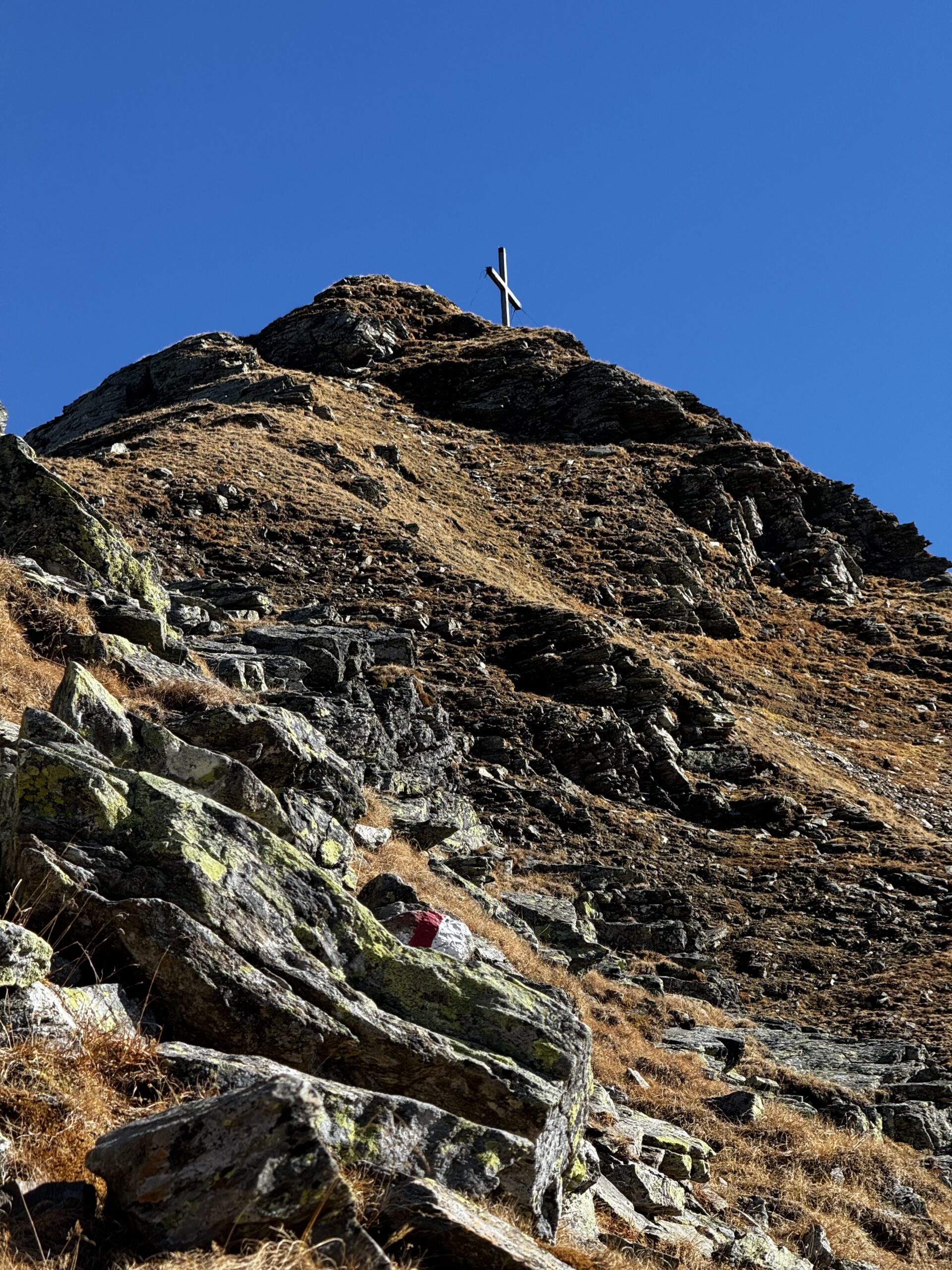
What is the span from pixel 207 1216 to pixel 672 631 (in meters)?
33.9

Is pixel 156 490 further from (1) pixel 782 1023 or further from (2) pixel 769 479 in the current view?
(2) pixel 769 479

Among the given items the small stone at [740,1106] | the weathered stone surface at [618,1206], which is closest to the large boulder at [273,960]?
the weathered stone surface at [618,1206]

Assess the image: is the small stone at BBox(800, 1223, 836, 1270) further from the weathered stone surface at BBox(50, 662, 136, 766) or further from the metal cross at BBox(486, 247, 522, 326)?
the metal cross at BBox(486, 247, 522, 326)

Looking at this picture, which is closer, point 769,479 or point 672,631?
point 672,631

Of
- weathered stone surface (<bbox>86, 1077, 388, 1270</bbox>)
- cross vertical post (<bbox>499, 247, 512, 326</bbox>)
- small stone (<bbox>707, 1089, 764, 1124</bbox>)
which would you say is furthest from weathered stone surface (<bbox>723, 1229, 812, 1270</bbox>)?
cross vertical post (<bbox>499, 247, 512, 326</bbox>)

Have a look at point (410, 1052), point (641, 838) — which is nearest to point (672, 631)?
point (641, 838)

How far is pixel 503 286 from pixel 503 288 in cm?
13

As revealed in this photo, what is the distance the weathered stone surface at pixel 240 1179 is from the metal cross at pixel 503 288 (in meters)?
66.5

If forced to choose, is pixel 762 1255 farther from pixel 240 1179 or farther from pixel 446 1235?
pixel 240 1179

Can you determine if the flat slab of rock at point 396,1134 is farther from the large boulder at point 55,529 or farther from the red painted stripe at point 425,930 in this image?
the large boulder at point 55,529

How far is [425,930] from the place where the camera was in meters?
8.59

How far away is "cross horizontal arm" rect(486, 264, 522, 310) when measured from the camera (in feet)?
221

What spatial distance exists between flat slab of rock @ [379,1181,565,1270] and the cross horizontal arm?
6789cm

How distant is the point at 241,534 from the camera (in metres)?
32.8
